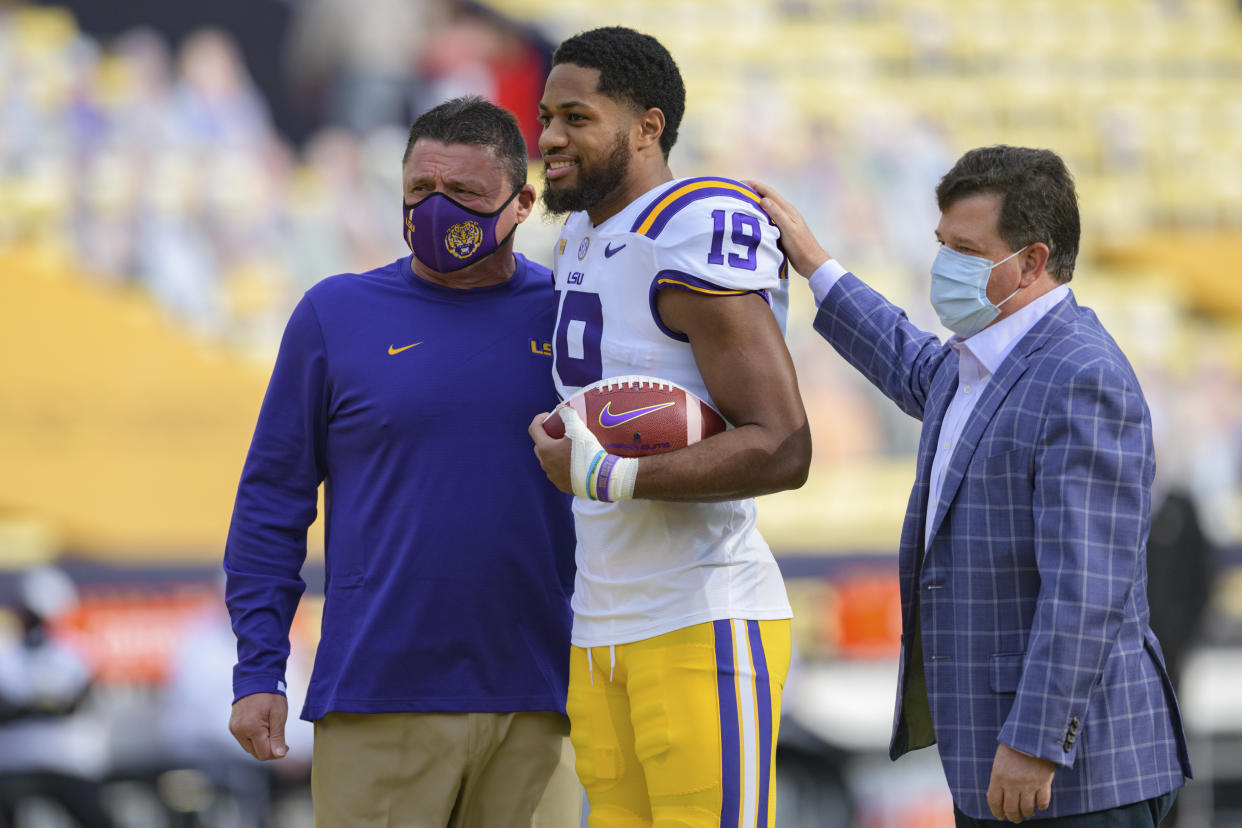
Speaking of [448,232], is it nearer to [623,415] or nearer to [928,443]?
[623,415]

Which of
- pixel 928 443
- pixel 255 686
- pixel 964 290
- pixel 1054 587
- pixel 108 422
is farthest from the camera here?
pixel 108 422

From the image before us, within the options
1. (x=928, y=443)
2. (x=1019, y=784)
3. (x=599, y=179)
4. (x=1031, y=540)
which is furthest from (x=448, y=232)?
(x=1019, y=784)

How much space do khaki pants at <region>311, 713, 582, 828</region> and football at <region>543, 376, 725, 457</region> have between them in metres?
0.65

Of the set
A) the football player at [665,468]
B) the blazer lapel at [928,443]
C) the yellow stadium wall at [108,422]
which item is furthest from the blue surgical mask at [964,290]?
the yellow stadium wall at [108,422]

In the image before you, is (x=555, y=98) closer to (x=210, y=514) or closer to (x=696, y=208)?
(x=696, y=208)

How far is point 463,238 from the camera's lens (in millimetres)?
2619

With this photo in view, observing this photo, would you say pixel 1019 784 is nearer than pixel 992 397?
Yes

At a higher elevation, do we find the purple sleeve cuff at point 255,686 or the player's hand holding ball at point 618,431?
the player's hand holding ball at point 618,431

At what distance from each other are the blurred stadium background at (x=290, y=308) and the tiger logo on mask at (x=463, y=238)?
12.9 ft

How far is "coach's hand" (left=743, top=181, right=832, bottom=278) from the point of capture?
103 inches

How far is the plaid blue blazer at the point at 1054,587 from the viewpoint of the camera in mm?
2168

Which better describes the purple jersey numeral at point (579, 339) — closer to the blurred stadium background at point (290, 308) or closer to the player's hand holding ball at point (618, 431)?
the player's hand holding ball at point (618, 431)

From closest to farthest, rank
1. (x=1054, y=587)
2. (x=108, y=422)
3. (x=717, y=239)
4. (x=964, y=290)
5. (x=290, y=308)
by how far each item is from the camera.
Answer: (x=1054, y=587) → (x=717, y=239) → (x=964, y=290) → (x=108, y=422) → (x=290, y=308)

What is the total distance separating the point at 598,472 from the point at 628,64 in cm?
75
